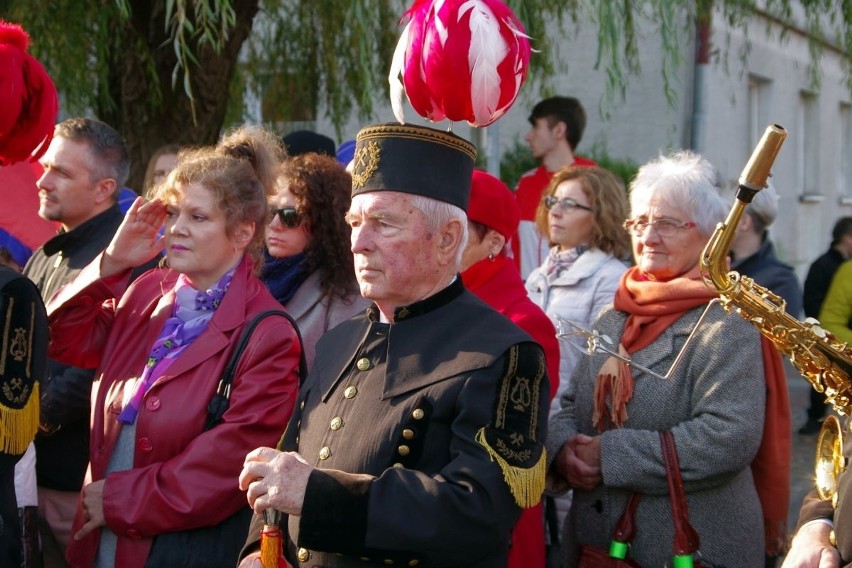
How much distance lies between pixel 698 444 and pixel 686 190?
83 cm

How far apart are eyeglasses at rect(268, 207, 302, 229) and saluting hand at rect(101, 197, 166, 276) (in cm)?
56

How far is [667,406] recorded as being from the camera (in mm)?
3520

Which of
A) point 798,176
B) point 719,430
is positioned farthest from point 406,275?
point 798,176

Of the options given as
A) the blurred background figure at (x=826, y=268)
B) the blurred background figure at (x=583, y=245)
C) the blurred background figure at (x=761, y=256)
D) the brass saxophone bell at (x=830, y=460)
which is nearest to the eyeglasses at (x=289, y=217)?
the blurred background figure at (x=583, y=245)

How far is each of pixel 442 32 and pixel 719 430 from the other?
1.44 metres

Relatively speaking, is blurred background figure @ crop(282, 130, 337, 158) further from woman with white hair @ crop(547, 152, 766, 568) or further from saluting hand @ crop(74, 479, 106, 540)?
saluting hand @ crop(74, 479, 106, 540)

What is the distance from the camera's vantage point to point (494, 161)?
8656 millimetres

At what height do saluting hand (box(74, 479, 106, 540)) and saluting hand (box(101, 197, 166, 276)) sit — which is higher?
saluting hand (box(101, 197, 166, 276))

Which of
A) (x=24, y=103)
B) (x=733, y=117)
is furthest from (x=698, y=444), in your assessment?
(x=733, y=117)

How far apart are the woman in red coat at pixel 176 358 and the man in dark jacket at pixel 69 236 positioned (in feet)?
1.33

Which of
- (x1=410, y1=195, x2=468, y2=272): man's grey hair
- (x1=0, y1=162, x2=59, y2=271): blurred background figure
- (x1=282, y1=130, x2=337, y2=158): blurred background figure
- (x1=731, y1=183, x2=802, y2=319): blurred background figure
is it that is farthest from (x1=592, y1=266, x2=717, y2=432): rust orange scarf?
(x1=0, y1=162, x2=59, y2=271): blurred background figure

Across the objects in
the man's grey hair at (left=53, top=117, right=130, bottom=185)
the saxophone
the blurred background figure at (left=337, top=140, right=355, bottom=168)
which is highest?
the blurred background figure at (left=337, top=140, right=355, bottom=168)

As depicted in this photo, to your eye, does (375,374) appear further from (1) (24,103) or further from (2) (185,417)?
(1) (24,103)

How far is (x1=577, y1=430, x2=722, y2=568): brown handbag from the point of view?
3385 millimetres
